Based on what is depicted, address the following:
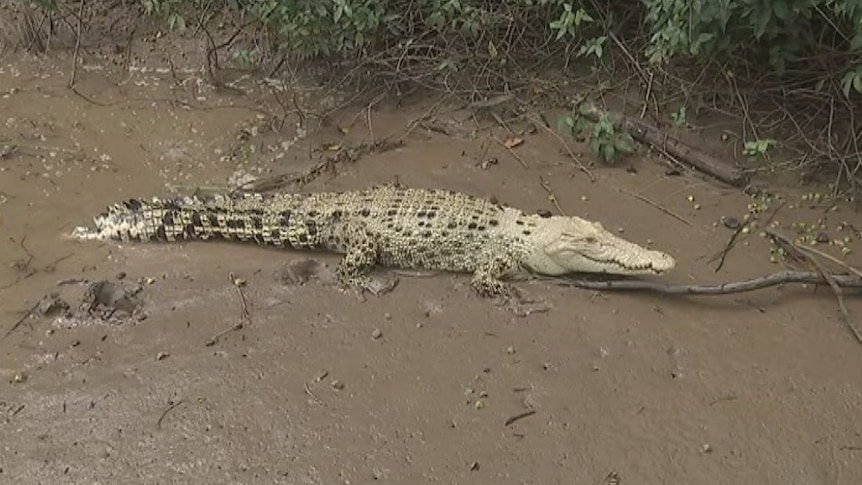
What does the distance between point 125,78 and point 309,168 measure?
2.08 metres

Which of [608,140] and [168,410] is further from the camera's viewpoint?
[608,140]

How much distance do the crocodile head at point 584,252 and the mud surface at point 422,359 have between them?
0.14m

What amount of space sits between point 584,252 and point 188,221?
2.22 metres

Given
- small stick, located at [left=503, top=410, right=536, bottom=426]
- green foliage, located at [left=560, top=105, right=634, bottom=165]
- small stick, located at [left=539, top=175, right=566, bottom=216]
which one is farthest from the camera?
green foliage, located at [left=560, top=105, right=634, bottom=165]

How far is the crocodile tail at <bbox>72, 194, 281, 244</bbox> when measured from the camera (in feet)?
16.6

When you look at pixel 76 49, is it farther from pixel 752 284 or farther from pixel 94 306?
pixel 752 284

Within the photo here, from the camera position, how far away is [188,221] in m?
5.09

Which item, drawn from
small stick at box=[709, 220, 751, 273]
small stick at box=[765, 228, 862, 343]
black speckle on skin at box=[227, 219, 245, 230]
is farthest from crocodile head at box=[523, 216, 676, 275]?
black speckle on skin at box=[227, 219, 245, 230]

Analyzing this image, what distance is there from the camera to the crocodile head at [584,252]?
14.4 ft

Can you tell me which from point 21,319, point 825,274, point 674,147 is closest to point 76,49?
point 21,319

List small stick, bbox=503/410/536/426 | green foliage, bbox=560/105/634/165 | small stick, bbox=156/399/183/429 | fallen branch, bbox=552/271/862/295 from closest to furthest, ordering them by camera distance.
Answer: small stick, bbox=503/410/536/426, small stick, bbox=156/399/183/429, fallen branch, bbox=552/271/862/295, green foliage, bbox=560/105/634/165

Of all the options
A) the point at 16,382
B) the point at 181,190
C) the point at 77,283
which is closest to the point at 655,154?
the point at 181,190

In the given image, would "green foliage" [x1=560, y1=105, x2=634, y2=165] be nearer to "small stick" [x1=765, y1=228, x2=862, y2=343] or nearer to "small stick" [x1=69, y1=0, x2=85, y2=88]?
"small stick" [x1=765, y1=228, x2=862, y2=343]

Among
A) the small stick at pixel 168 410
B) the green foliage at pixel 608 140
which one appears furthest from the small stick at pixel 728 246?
the small stick at pixel 168 410
